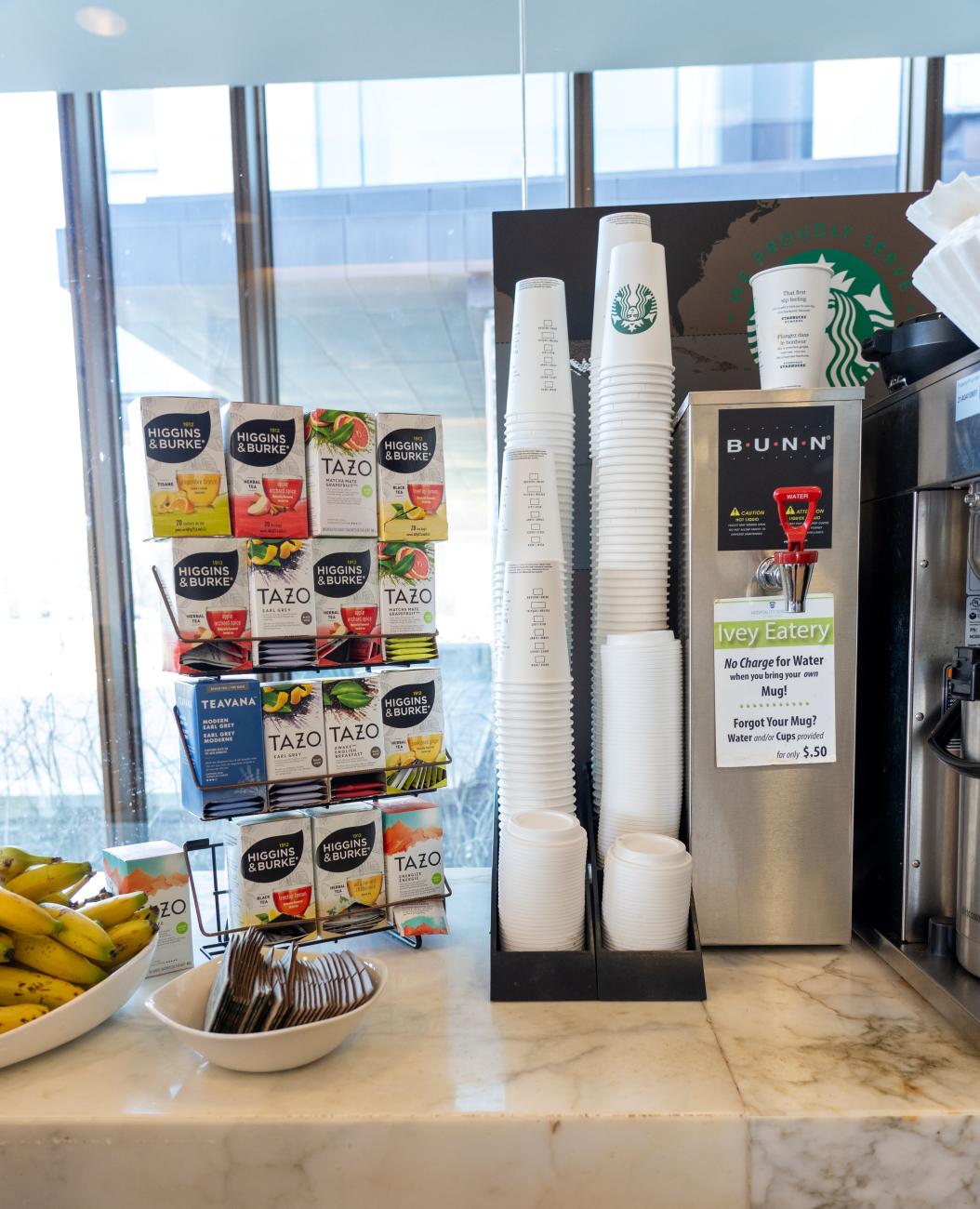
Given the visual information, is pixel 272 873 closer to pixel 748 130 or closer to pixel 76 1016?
pixel 76 1016

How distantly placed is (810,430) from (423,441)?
1.87ft

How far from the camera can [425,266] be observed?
2.71 m

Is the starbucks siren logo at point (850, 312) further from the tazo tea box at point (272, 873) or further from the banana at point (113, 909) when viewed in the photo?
the banana at point (113, 909)

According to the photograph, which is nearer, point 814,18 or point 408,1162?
point 408,1162

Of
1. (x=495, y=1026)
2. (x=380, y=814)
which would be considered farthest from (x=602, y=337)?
(x=495, y=1026)

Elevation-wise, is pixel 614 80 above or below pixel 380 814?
above

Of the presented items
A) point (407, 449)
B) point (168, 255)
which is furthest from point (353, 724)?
point (168, 255)

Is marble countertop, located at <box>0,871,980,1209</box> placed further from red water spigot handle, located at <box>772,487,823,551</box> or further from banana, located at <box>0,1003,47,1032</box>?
red water spigot handle, located at <box>772,487,823,551</box>

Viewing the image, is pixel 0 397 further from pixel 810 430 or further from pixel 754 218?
pixel 810 430

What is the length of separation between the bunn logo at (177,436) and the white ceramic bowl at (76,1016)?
2.18 feet

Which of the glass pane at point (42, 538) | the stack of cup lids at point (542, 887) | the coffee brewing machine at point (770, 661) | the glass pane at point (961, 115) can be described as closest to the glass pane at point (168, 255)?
the glass pane at point (42, 538)

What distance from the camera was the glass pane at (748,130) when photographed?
102 inches

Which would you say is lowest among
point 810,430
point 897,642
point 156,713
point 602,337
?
point 156,713

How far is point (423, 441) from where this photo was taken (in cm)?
133
